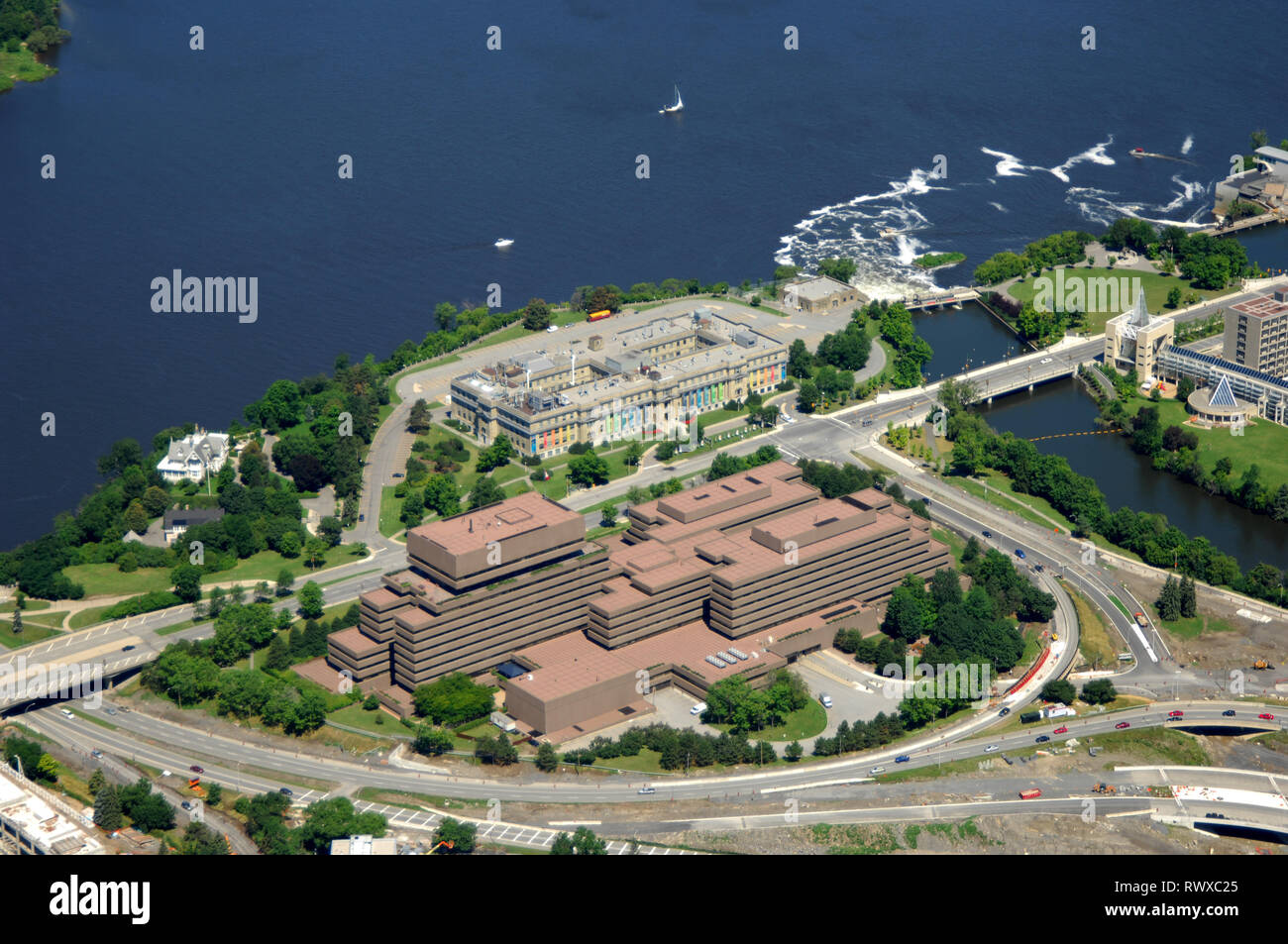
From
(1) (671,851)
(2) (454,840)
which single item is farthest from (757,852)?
(2) (454,840)
